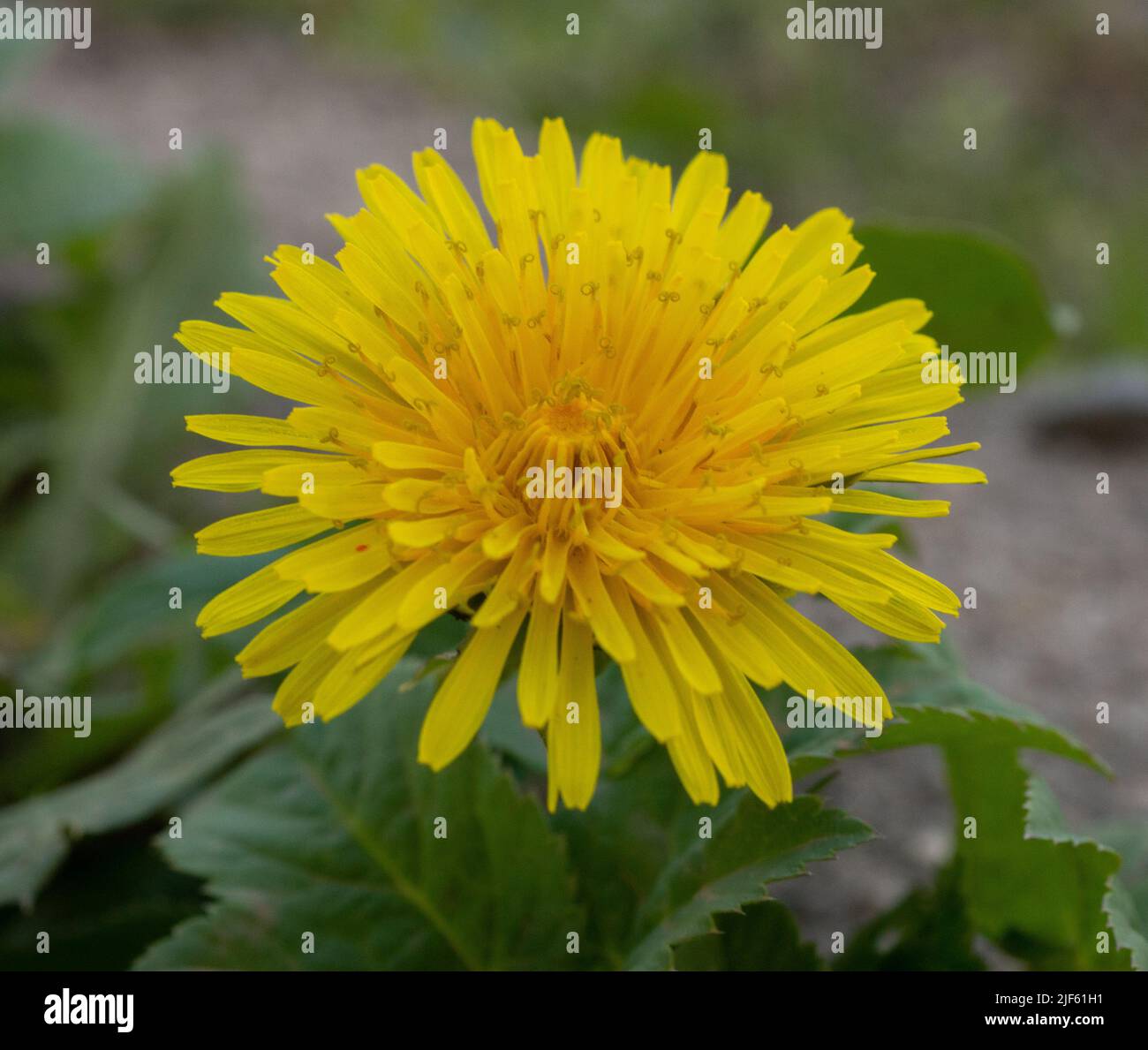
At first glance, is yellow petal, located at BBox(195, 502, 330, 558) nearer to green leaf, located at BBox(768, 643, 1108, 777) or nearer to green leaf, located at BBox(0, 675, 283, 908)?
green leaf, located at BBox(0, 675, 283, 908)

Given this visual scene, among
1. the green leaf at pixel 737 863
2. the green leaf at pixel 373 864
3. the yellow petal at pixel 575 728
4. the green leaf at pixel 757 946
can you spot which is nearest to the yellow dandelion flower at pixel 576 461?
the yellow petal at pixel 575 728

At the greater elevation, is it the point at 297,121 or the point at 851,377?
the point at 297,121

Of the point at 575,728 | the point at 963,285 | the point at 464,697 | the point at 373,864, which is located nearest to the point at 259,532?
the point at 464,697

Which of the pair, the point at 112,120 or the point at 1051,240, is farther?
the point at 1051,240

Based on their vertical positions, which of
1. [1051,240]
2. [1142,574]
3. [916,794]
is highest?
[1051,240]

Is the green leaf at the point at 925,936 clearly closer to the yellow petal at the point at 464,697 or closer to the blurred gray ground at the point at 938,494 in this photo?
the blurred gray ground at the point at 938,494
